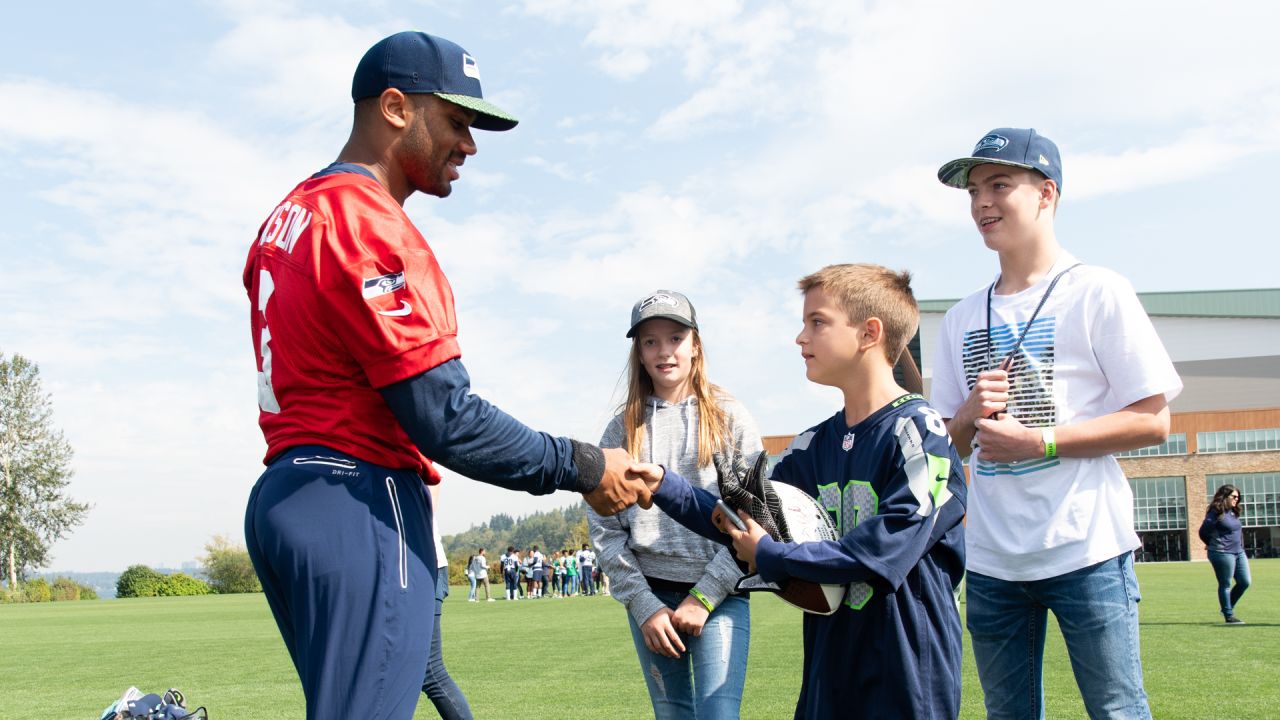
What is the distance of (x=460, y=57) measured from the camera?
3094 millimetres

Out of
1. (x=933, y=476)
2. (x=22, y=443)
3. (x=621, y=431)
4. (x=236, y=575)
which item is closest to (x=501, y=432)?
(x=933, y=476)

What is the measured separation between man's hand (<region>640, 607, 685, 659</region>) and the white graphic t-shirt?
45.0 inches

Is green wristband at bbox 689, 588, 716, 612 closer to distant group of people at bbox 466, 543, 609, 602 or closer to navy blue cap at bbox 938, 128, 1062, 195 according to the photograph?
navy blue cap at bbox 938, 128, 1062, 195

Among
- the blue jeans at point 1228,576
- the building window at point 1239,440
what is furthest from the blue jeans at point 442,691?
the building window at point 1239,440

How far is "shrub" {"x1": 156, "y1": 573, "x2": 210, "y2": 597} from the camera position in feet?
193

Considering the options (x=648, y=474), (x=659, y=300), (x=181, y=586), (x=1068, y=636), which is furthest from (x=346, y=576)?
(x=181, y=586)

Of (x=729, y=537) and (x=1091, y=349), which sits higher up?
(x=1091, y=349)

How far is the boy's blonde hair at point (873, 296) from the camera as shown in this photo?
3477mm

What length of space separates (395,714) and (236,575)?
65.5m

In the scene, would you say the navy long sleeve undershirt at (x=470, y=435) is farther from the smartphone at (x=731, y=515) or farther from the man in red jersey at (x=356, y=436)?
the smartphone at (x=731, y=515)

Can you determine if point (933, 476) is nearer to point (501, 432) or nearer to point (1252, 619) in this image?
point (501, 432)

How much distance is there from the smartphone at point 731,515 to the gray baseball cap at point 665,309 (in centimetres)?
117

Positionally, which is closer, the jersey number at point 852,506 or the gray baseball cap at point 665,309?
the jersey number at point 852,506

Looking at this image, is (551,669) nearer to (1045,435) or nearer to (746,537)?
(746,537)
